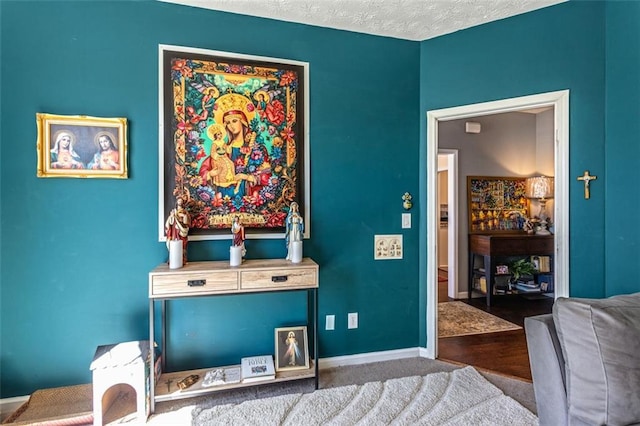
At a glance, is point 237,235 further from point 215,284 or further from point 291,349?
point 291,349

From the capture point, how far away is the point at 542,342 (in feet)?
4.36

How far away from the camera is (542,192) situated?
175 inches

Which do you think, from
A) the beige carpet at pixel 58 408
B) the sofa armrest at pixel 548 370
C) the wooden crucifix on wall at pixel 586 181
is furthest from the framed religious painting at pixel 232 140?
the wooden crucifix on wall at pixel 586 181

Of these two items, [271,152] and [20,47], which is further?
[271,152]

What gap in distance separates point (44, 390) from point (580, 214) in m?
3.68

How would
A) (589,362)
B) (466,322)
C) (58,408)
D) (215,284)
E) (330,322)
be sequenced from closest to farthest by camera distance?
(589,362) → (58,408) → (215,284) → (330,322) → (466,322)

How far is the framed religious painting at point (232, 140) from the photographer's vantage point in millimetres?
2238

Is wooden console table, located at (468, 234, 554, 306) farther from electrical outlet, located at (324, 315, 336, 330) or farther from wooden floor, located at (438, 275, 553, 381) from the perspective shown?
electrical outlet, located at (324, 315, 336, 330)

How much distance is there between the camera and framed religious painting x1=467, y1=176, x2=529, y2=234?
4516mm

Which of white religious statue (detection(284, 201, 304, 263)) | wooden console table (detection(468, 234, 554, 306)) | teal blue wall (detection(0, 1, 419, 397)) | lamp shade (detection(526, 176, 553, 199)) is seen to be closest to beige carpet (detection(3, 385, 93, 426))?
teal blue wall (detection(0, 1, 419, 397))

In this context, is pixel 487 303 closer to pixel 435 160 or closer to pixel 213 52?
pixel 435 160

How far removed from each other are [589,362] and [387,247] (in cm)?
158

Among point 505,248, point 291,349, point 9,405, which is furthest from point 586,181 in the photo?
point 9,405

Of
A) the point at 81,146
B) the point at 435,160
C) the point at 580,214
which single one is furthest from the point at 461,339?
the point at 81,146
